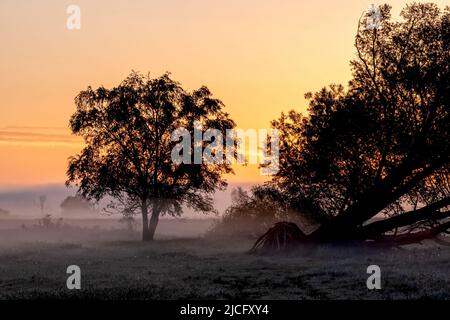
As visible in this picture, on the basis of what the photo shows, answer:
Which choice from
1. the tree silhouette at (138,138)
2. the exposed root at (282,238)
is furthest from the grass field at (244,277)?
the tree silhouette at (138,138)

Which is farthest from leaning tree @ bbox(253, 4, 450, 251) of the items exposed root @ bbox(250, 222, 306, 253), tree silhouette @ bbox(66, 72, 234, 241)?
tree silhouette @ bbox(66, 72, 234, 241)

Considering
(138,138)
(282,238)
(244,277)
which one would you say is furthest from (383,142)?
(138,138)

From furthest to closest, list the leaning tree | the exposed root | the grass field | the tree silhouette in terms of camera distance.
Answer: the tree silhouette
the exposed root
the leaning tree
the grass field

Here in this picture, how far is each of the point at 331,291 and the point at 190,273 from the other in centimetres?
735

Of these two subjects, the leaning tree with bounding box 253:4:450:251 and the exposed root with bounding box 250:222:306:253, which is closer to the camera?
the leaning tree with bounding box 253:4:450:251

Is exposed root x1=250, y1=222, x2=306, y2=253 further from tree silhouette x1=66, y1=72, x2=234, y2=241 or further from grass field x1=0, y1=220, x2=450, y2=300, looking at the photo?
tree silhouette x1=66, y1=72, x2=234, y2=241

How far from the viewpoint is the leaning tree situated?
28.9m

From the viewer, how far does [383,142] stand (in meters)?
30.3

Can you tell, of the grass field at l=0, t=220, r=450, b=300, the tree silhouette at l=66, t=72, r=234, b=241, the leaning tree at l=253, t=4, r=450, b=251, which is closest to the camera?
the grass field at l=0, t=220, r=450, b=300

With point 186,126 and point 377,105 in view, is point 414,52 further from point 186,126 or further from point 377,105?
point 186,126

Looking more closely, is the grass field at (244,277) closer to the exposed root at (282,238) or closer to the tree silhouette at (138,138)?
the exposed root at (282,238)

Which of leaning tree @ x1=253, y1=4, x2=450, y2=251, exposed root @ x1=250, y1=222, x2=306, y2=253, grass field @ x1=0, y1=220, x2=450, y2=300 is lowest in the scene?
grass field @ x1=0, y1=220, x2=450, y2=300

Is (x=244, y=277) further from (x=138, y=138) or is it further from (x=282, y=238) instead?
(x=138, y=138)

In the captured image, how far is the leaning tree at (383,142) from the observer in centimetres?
2894
